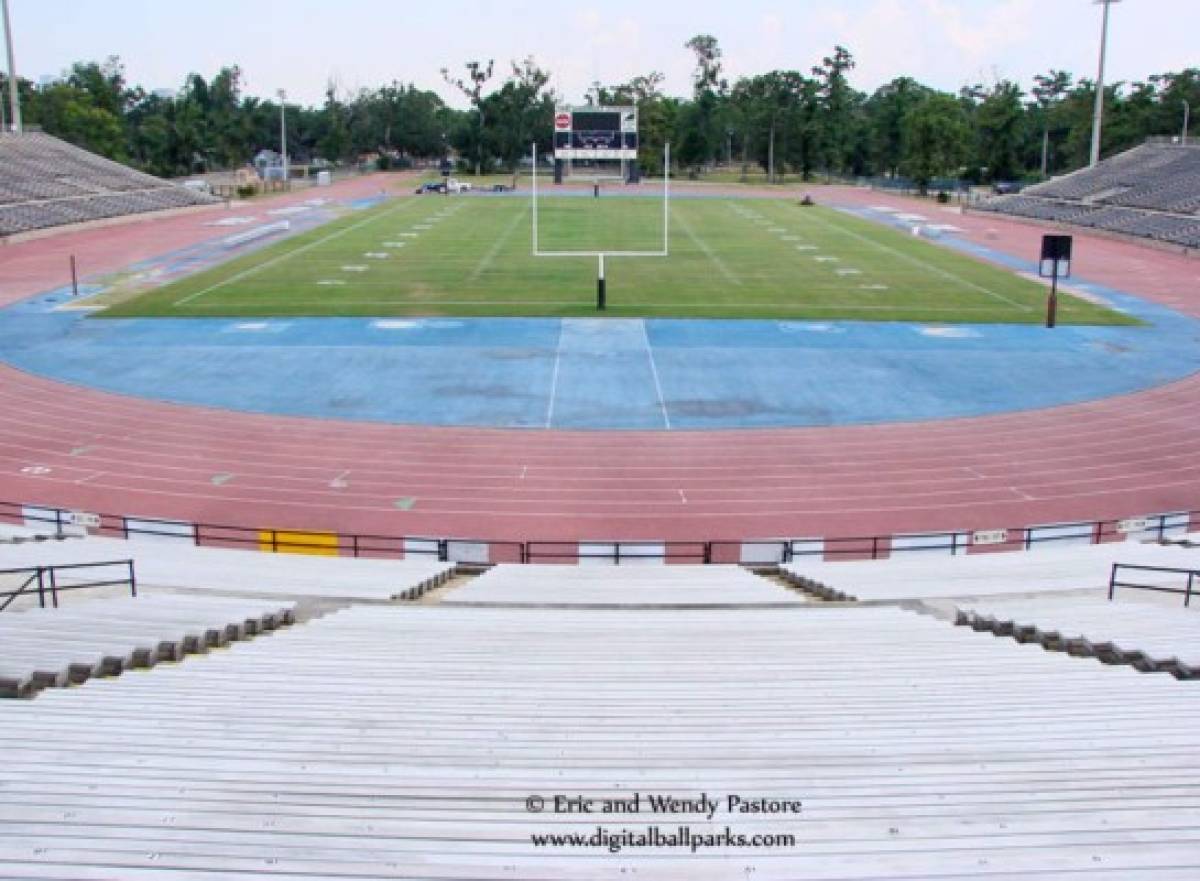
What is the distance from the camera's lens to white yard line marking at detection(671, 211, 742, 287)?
50750mm

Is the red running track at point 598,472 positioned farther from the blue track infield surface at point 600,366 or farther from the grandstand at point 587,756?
the grandstand at point 587,756

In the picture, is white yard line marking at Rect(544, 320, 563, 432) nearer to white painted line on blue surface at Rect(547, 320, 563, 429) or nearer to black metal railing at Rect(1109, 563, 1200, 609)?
white painted line on blue surface at Rect(547, 320, 563, 429)

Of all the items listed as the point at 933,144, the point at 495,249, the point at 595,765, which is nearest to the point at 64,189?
the point at 495,249

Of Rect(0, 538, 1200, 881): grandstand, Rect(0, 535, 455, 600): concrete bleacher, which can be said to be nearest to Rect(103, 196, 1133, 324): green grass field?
Rect(0, 535, 455, 600): concrete bleacher

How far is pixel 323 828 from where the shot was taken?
5.59 metres

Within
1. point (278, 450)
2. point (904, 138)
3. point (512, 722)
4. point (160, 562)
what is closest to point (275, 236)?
point (278, 450)

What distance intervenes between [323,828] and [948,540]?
15596 mm

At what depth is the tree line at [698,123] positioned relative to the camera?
110750mm

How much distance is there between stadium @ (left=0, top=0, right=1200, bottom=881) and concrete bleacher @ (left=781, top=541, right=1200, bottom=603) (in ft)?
0.38

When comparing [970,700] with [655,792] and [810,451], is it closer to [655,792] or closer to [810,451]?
[655,792]

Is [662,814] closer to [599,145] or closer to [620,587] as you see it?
[620,587]

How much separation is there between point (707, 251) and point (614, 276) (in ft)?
35.8

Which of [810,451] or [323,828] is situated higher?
[323,828]

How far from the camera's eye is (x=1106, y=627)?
1171cm
